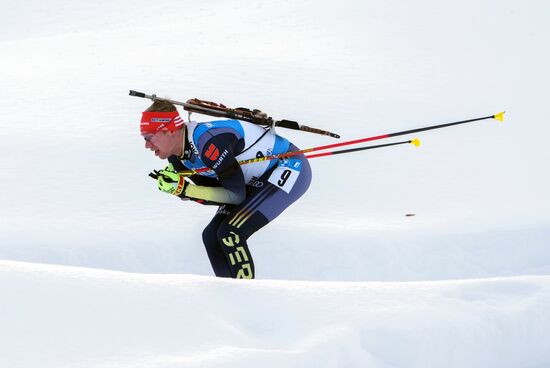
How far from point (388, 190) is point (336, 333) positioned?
4.94 m

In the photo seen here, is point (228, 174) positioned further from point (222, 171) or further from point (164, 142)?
point (164, 142)

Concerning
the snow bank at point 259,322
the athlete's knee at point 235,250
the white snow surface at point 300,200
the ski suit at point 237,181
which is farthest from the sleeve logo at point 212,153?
the snow bank at point 259,322

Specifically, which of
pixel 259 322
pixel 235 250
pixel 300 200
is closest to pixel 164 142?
pixel 235 250

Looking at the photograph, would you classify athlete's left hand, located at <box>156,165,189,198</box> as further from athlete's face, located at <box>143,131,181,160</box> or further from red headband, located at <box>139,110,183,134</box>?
red headband, located at <box>139,110,183,134</box>

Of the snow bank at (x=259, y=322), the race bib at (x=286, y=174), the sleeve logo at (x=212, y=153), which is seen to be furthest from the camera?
the race bib at (x=286, y=174)

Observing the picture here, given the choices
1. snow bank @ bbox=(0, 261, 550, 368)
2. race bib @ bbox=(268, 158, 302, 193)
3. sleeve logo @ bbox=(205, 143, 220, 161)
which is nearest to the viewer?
snow bank @ bbox=(0, 261, 550, 368)

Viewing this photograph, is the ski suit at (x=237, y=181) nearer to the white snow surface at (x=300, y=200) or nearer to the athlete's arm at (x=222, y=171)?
the athlete's arm at (x=222, y=171)

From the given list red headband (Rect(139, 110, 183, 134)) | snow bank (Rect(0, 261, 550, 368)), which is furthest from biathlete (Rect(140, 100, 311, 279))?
snow bank (Rect(0, 261, 550, 368))

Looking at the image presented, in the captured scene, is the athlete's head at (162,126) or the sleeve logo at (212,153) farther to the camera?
the athlete's head at (162,126)

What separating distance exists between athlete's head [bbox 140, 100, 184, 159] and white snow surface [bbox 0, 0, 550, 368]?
91cm

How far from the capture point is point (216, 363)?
153 inches

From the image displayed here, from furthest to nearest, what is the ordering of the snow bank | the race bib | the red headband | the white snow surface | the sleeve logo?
the race bib < the red headband < the sleeve logo < the white snow surface < the snow bank

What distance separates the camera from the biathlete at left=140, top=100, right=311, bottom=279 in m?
5.52

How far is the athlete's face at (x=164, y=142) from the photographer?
18.3 feet
